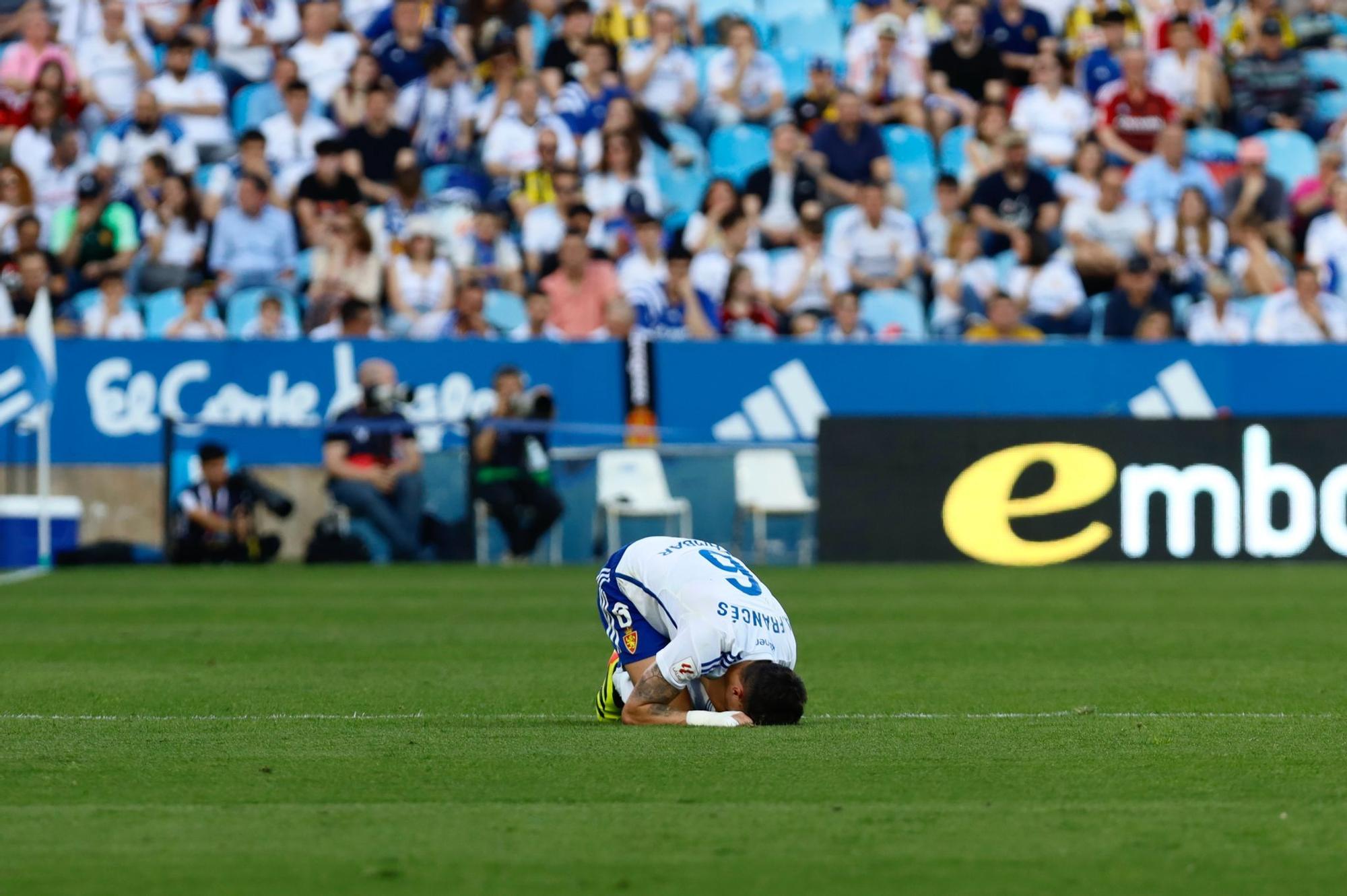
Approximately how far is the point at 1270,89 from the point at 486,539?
1078 centimetres

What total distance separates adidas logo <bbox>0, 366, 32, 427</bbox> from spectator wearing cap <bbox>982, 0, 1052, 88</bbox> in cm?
1135

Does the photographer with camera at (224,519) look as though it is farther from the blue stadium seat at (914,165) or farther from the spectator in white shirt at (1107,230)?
the spectator in white shirt at (1107,230)

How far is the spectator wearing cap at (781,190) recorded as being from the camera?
2233cm

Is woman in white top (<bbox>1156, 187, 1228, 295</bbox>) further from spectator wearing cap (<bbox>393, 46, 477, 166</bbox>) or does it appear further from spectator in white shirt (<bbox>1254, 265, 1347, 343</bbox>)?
spectator wearing cap (<bbox>393, 46, 477, 166</bbox>)

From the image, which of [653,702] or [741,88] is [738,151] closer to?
[741,88]

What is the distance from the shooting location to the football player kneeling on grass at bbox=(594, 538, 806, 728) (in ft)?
25.8

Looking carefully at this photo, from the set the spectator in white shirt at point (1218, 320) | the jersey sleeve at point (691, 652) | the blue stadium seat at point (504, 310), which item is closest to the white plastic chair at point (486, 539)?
the blue stadium seat at point (504, 310)

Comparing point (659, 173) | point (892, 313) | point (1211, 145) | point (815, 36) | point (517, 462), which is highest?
point (815, 36)

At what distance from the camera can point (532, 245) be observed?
71.8ft

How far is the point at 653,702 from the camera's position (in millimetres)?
8117

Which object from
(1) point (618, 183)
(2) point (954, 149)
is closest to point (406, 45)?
(1) point (618, 183)

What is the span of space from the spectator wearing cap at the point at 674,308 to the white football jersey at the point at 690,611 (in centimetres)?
1265

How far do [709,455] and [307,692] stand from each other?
429 inches

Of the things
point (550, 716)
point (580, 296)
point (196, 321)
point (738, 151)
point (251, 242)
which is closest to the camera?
point (550, 716)
